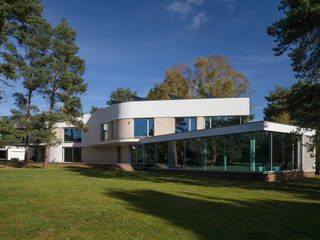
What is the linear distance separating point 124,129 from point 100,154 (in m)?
9.15

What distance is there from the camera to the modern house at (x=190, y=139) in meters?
17.3

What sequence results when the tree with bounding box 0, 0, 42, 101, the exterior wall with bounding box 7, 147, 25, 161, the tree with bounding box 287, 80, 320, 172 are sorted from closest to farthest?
the tree with bounding box 287, 80, 320, 172
the tree with bounding box 0, 0, 42, 101
the exterior wall with bounding box 7, 147, 25, 161

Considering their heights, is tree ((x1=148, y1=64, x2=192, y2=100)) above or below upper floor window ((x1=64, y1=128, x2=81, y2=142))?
above

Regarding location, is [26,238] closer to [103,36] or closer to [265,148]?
[265,148]

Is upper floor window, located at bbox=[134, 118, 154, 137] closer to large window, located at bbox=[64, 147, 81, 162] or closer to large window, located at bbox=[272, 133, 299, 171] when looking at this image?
large window, located at bbox=[64, 147, 81, 162]

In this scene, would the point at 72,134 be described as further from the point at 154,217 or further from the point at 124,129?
the point at 154,217

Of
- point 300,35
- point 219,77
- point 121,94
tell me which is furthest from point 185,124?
point 121,94

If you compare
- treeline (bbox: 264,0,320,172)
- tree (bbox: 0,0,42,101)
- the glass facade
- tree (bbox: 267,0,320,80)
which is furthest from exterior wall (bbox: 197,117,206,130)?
tree (bbox: 0,0,42,101)

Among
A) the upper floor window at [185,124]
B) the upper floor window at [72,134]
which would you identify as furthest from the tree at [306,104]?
the upper floor window at [72,134]

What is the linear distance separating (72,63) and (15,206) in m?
24.5

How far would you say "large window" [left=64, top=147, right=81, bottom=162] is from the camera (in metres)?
40.3

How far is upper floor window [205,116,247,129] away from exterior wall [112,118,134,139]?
7.99m

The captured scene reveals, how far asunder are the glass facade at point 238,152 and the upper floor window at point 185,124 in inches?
210

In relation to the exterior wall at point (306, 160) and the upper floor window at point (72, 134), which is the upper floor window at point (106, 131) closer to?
the upper floor window at point (72, 134)
